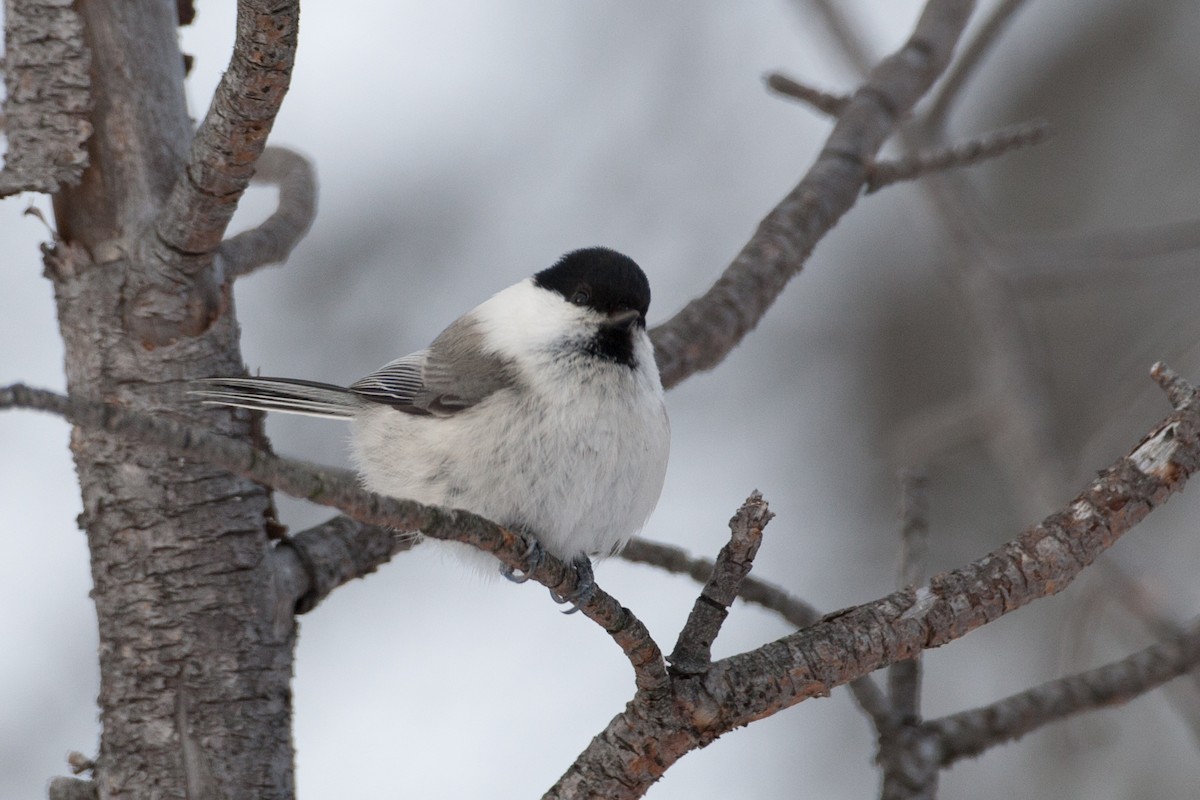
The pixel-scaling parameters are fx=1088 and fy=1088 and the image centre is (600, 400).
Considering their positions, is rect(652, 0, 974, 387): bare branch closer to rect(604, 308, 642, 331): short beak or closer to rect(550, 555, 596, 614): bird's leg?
rect(604, 308, 642, 331): short beak

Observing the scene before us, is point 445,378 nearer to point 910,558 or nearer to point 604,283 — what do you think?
point 604,283

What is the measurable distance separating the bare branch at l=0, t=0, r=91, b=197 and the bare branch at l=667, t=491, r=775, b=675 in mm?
1340

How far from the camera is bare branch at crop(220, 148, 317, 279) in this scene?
6.84 feet

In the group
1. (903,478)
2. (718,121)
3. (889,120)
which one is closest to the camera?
(903,478)

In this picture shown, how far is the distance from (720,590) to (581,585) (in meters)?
0.25

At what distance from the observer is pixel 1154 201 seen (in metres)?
4.53

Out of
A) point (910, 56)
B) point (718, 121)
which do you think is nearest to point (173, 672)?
point (910, 56)

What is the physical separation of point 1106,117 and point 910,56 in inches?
84.8

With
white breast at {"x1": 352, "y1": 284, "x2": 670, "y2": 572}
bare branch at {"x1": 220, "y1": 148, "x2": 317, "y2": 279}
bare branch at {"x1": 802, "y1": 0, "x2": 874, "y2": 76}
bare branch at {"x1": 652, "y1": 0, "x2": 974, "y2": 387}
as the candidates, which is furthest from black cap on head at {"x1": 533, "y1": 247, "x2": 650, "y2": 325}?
bare branch at {"x1": 802, "y1": 0, "x2": 874, "y2": 76}

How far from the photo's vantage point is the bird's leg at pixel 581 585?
4.78ft

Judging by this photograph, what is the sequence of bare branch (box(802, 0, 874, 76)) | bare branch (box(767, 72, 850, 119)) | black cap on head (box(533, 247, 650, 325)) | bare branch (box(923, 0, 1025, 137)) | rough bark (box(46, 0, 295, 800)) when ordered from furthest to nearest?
1. bare branch (box(802, 0, 874, 76))
2. bare branch (box(923, 0, 1025, 137))
3. bare branch (box(767, 72, 850, 119))
4. black cap on head (box(533, 247, 650, 325))
5. rough bark (box(46, 0, 295, 800))

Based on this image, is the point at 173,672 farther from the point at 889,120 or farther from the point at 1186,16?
the point at 1186,16

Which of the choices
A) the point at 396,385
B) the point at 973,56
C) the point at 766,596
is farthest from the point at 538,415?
the point at 973,56

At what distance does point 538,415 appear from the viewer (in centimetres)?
200
